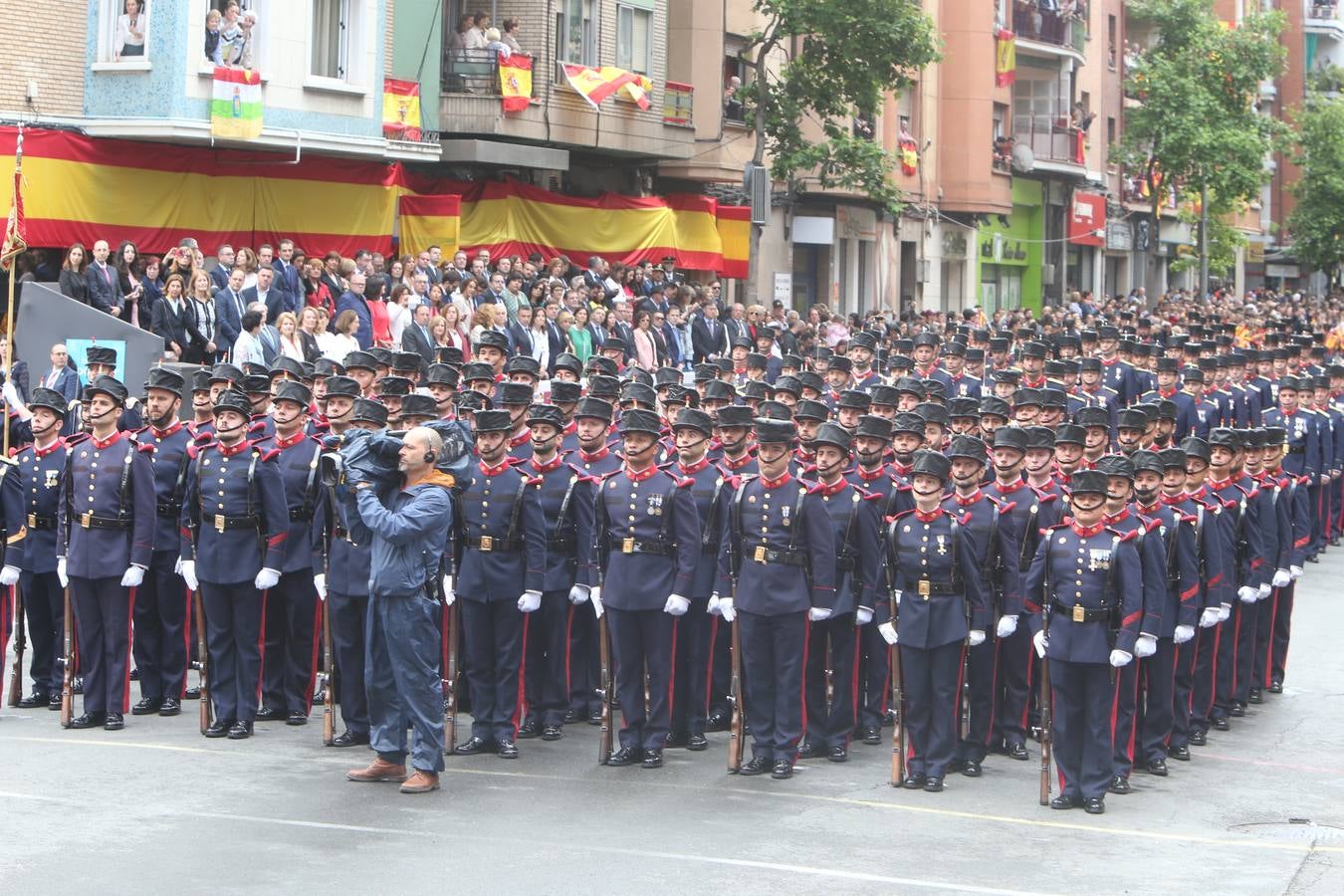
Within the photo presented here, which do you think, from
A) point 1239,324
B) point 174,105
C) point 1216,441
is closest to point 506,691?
point 1216,441

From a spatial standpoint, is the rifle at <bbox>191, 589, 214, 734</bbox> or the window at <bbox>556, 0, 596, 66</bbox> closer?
the rifle at <bbox>191, 589, 214, 734</bbox>

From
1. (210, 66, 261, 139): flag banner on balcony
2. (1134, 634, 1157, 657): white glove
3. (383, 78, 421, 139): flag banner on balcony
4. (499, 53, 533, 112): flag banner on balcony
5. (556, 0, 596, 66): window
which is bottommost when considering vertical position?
(1134, 634, 1157, 657): white glove

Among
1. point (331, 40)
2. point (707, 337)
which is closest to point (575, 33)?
point (331, 40)

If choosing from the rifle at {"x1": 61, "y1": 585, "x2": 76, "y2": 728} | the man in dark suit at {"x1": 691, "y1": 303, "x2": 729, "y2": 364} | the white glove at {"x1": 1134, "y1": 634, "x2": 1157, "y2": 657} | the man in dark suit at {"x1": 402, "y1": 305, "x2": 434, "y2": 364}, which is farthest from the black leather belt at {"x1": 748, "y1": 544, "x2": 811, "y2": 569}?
the man in dark suit at {"x1": 691, "y1": 303, "x2": 729, "y2": 364}

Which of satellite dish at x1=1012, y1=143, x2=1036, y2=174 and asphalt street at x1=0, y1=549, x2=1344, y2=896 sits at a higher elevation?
satellite dish at x1=1012, y1=143, x2=1036, y2=174

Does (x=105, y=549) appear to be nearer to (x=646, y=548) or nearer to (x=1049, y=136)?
(x=646, y=548)

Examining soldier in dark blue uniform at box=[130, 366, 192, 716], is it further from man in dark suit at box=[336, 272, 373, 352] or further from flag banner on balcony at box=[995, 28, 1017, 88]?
flag banner on balcony at box=[995, 28, 1017, 88]

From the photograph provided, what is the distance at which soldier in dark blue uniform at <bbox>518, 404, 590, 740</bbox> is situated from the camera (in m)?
13.0

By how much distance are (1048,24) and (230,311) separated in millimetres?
37623

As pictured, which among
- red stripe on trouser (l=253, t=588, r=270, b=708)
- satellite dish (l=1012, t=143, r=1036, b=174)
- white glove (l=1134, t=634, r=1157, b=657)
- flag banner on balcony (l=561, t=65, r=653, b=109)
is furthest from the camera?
satellite dish (l=1012, t=143, r=1036, b=174)

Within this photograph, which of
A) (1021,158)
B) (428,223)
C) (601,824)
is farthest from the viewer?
(1021,158)

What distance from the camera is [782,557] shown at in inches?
480

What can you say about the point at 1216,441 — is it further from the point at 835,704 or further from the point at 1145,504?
the point at 835,704

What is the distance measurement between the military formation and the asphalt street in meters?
0.30
